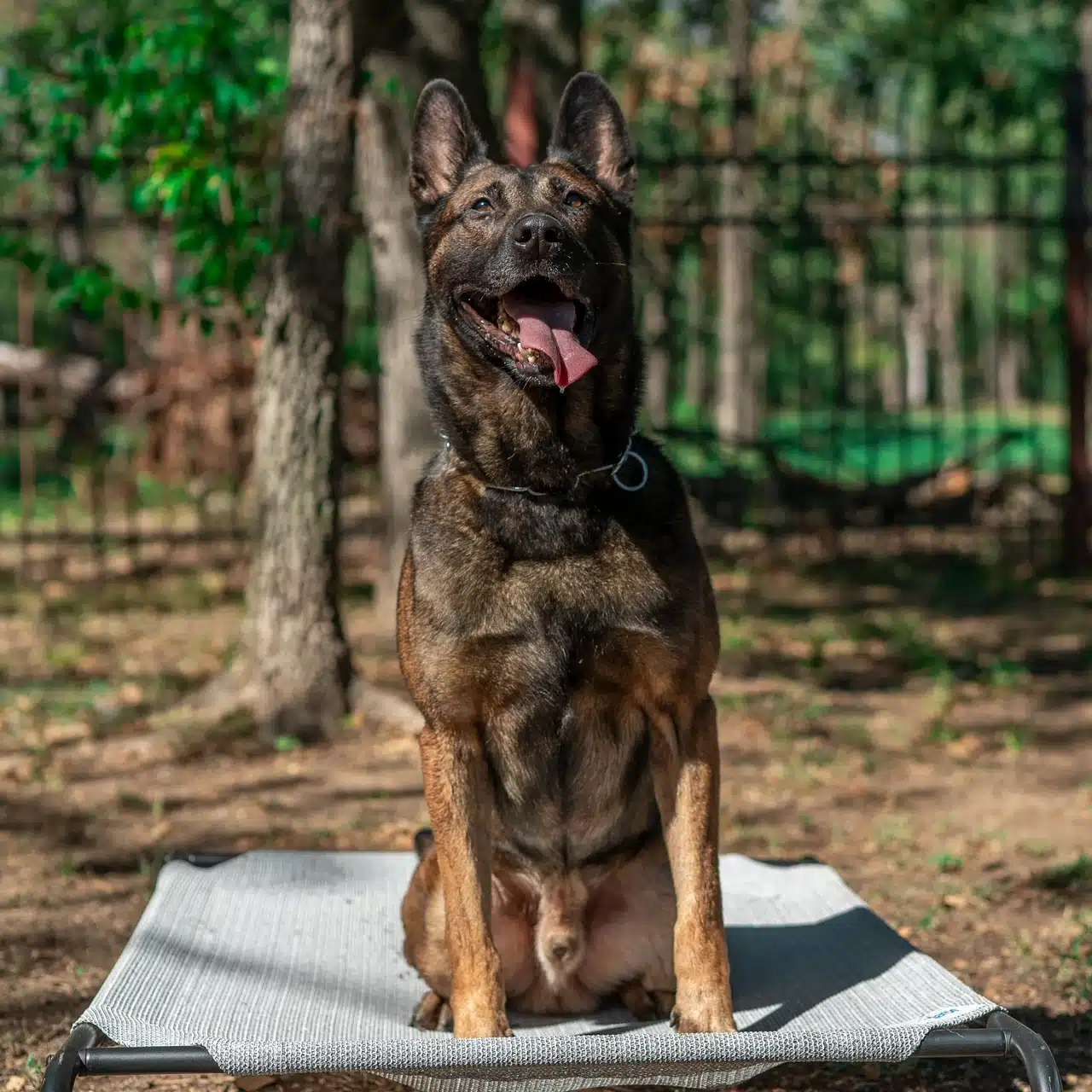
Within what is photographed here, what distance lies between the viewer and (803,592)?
10.5 m

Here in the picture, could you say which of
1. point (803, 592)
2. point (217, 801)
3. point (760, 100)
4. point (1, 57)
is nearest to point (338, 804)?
point (217, 801)

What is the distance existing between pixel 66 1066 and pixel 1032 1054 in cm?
189

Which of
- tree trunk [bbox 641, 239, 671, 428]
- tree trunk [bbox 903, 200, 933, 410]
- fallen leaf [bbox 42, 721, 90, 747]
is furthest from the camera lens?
tree trunk [bbox 903, 200, 933, 410]

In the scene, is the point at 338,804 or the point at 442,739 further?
the point at 338,804

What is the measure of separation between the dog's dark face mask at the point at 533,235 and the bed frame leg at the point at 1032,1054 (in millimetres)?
1615

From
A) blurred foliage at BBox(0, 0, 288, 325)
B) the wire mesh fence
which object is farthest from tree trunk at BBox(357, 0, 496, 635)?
blurred foliage at BBox(0, 0, 288, 325)

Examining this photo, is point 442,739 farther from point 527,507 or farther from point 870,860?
point 870,860

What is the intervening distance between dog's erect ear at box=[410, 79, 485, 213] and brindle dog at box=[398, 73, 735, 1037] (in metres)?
0.18

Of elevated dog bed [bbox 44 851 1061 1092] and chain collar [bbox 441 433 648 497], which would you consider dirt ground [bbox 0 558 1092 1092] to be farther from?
chain collar [bbox 441 433 648 497]

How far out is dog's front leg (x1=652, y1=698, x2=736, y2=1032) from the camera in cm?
317

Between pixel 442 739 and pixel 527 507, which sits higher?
pixel 527 507

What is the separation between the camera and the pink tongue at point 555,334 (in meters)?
3.15

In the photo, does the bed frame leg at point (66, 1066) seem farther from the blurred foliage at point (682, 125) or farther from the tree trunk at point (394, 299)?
the tree trunk at point (394, 299)

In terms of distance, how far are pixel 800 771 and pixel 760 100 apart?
10880mm
